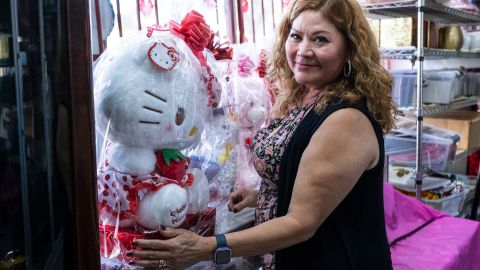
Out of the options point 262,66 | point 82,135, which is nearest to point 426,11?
point 262,66

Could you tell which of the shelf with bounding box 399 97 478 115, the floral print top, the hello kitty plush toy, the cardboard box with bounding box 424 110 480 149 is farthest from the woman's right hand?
the cardboard box with bounding box 424 110 480 149

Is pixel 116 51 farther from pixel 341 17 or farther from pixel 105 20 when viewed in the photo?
pixel 341 17

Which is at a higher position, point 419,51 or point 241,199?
point 419,51

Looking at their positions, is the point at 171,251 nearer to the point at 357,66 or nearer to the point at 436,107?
the point at 357,66

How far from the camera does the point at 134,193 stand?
90 cm

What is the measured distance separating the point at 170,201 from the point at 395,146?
86.3 inches

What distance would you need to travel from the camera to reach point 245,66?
143 cm

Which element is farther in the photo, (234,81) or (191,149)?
(234,81)

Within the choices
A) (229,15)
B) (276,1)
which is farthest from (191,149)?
(276,1)

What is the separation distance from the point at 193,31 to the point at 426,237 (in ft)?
5.04

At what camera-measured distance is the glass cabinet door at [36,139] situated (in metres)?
0.54

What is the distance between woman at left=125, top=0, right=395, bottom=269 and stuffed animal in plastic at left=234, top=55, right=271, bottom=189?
0.20 m

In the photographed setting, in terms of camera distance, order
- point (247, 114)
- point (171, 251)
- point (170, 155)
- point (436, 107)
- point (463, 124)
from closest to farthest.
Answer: point (171, 251)
point (170, 155)
point (247, 114)
point (436, 107)
point (463, 124)

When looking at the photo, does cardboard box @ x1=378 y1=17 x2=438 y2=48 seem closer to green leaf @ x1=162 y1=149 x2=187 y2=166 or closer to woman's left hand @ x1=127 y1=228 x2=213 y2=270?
green leaf @ x1=162 y1=149 x2=187 y2=166
